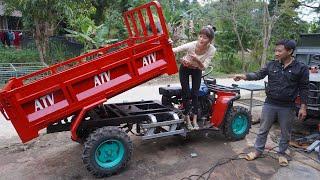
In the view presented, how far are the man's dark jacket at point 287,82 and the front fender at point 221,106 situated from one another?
2.95ft

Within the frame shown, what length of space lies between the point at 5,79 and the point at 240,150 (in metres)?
8.04

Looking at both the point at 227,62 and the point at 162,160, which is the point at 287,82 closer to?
the point at 162,160

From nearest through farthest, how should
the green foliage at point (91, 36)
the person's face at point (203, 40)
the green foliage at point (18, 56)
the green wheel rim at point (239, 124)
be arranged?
the person's face at point (203, 40)
the green wheel rim at point (239, 124)
the green foliage at point (91, 36)
the green foliage at point (18, 56)

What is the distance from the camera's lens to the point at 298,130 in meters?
6.43

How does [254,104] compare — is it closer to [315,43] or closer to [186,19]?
[315,43]

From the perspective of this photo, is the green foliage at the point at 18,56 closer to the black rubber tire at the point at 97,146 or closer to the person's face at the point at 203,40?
the person's face at the point at 203,40

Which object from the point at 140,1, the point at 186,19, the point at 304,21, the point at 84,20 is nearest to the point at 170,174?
the point at 84,20

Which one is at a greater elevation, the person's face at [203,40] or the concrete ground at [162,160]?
the person's face at [203,40]

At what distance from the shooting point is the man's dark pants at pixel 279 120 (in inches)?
181

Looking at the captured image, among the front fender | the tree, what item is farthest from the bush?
the front fender

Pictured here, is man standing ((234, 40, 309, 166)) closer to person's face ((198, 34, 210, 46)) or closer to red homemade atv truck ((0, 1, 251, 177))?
person's face ((198, 34, 210, 46))

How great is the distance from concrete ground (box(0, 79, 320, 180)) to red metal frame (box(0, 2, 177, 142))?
33.2 inches

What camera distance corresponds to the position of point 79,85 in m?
4.19

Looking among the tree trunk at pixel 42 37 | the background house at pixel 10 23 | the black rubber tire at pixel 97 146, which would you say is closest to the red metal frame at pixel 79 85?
the black rubber tire at pixel 97 146
